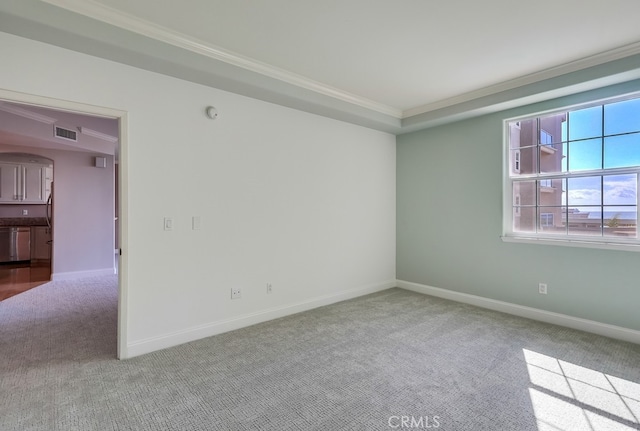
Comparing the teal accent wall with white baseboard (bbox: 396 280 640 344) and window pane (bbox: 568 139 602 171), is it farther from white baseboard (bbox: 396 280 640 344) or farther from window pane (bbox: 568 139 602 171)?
window pane (bbox: 568 139 602 171)

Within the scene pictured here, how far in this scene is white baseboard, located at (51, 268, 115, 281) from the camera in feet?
18.7

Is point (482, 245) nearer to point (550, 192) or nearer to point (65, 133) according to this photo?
point (550, 192)

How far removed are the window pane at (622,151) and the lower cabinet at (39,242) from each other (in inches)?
382

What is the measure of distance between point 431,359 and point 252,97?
3122 mm

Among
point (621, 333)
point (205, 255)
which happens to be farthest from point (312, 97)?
point (621, 333)

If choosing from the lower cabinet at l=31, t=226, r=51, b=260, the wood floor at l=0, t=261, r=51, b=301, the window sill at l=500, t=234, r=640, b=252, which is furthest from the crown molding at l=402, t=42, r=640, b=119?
the lower cabinet at l=31, t=226, r=51, b=260

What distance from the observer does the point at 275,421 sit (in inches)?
75.9

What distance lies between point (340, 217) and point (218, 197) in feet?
5.84

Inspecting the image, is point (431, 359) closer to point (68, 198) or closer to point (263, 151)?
point (263, 151)

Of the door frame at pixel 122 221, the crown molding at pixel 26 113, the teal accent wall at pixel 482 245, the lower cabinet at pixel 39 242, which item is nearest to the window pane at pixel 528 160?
the teal accent wall at pixel 482 245

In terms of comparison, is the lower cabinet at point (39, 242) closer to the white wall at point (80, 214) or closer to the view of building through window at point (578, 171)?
the white wall at point (80, 214)

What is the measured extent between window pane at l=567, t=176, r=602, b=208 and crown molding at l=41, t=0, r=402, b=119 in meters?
2.67

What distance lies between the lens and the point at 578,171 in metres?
3.46

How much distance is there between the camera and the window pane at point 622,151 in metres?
3.11
